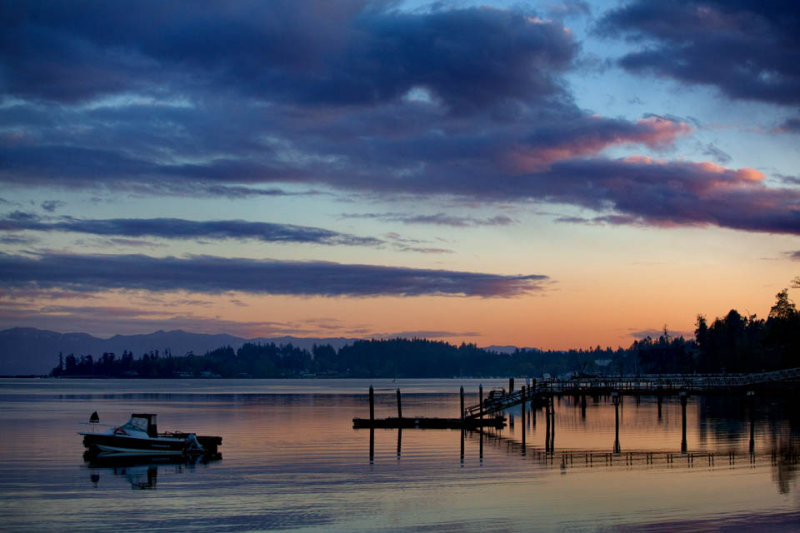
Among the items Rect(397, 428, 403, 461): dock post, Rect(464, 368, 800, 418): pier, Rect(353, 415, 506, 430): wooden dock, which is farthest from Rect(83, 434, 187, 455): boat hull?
Rect(464, 368, 800, 418): pier

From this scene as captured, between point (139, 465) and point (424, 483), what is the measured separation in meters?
21.2

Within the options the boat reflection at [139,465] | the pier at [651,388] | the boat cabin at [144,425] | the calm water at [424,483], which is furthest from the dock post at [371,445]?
the boat cabin at [144,425]

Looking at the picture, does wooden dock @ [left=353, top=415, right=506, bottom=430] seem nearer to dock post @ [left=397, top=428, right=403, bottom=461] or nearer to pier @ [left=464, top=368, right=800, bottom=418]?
pier @ [left=464, top=368, right=800, bottom=418]

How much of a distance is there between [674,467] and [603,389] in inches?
917

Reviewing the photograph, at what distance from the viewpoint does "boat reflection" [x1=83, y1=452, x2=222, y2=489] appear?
49062 millimetres

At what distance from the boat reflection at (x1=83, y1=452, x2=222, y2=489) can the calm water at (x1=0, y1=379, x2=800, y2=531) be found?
0.75 ft

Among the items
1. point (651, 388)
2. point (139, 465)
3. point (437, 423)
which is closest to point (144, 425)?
point (139, 465)

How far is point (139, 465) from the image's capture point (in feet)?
184

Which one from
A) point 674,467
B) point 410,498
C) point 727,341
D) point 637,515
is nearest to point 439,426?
point 674,467

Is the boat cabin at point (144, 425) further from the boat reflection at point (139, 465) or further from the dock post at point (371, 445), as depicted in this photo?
the dock post at point (371, 445)

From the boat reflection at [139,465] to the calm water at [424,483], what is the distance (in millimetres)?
228

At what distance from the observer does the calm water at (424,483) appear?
115ft

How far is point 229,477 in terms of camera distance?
49062 mm

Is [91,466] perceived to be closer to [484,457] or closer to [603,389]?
[484,457]
